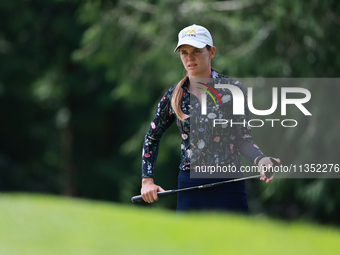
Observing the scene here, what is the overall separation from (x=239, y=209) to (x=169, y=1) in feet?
20.1

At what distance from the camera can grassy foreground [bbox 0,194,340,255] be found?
6.45 metres

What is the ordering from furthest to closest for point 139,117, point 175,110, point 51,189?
point 51,189
point 139,117
point 175,110

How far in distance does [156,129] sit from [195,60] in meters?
0.33

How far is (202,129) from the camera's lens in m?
1.78

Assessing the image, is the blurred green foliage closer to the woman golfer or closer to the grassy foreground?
the grassy foreground

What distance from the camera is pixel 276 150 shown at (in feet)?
24.4

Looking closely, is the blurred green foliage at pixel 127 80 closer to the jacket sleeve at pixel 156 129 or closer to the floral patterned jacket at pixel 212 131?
the jacket sleeve at pixel 156 129

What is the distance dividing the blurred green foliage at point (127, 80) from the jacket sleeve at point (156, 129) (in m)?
2.33

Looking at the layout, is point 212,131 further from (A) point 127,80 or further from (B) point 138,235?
(A) point 127,80

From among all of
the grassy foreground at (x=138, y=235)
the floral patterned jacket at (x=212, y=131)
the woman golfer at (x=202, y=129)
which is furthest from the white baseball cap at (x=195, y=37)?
the grassy foreground at (x=138, y=235)

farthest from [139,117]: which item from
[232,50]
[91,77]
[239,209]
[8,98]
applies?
[239,209]

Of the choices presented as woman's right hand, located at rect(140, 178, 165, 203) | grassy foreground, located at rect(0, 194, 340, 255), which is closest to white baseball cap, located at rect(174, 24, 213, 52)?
woman's right hand, located at rect(140, 178, 165, 203)

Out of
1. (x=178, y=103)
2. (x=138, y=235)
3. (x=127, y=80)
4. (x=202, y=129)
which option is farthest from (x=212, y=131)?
(x=127, y=80)

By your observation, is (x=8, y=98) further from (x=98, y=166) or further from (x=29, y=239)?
(x=29, y=239)
